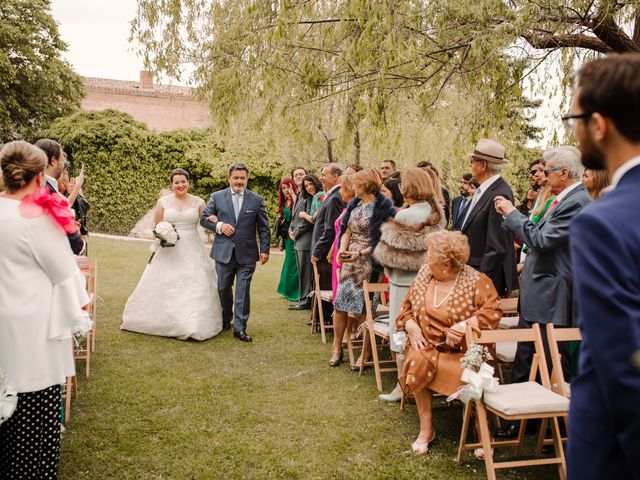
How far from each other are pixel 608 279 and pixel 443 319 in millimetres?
3255

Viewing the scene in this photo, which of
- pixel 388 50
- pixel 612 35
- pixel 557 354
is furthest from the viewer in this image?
pixel 612 35

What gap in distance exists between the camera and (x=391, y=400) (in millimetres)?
5656

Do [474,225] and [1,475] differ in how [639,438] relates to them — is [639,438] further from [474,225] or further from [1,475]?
[474,225]

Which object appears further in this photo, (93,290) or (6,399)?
(93,290)

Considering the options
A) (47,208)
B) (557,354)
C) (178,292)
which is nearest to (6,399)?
A: (47,208)

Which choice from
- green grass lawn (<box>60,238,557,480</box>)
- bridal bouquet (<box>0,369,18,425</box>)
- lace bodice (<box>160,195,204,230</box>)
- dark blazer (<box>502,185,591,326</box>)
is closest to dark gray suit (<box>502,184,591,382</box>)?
dark blazer (<box>502,185,591,326</box>)

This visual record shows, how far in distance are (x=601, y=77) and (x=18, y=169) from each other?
3.05 meters

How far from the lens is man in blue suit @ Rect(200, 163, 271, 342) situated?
7947 millimetres

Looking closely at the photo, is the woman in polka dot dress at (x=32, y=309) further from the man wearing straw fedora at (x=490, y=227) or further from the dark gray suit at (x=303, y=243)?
the dark gray suit at (x=303, y=243)

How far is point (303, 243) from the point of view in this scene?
985 centimetres

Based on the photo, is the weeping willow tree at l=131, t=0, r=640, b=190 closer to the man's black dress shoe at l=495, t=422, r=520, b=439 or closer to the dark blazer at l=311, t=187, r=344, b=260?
the dark blazer at l=311, t=187, r=344, b=260

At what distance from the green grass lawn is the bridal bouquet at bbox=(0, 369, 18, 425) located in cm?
108

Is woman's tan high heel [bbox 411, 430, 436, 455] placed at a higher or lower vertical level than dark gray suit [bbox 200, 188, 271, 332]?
lower

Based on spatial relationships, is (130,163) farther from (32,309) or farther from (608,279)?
(608,279)
